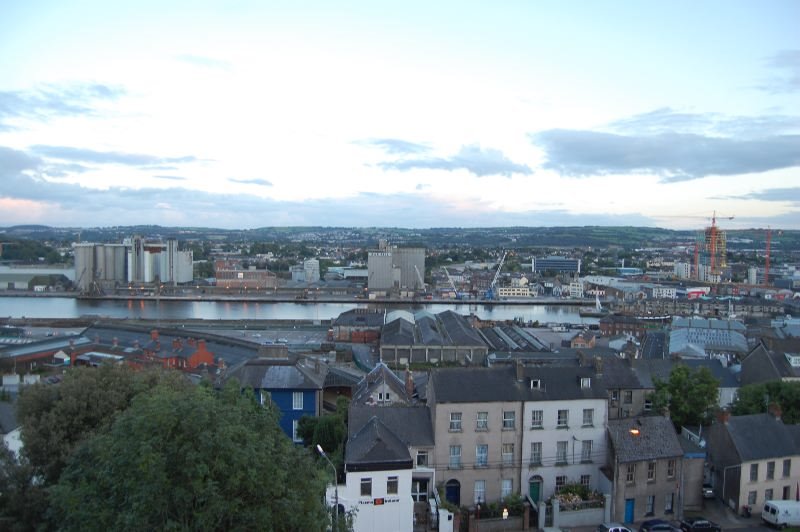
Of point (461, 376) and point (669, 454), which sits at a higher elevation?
point (461, 376)

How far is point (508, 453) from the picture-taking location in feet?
22.7

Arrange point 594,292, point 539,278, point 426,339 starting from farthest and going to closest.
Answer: point 539,278
point 594,292
point 426,339

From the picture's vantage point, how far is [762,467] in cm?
705

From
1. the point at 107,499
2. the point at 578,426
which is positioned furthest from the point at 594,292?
the point at 107,499

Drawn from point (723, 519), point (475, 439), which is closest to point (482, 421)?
point (475, 439)

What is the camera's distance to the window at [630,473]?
6.67m

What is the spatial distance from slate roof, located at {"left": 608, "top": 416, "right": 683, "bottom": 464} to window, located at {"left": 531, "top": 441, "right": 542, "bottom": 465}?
2.34ft

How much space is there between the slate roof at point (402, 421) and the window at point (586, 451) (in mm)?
1577

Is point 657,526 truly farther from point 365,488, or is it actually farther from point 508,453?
point 365,488

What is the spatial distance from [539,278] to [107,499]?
51.9m

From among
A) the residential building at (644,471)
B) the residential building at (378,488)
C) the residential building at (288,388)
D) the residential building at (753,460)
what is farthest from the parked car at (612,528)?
the residential building at (288,388)

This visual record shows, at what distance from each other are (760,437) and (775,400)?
58.7 inches

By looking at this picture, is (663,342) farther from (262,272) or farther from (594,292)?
(262,272)

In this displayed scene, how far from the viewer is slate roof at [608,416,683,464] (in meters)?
6.73
